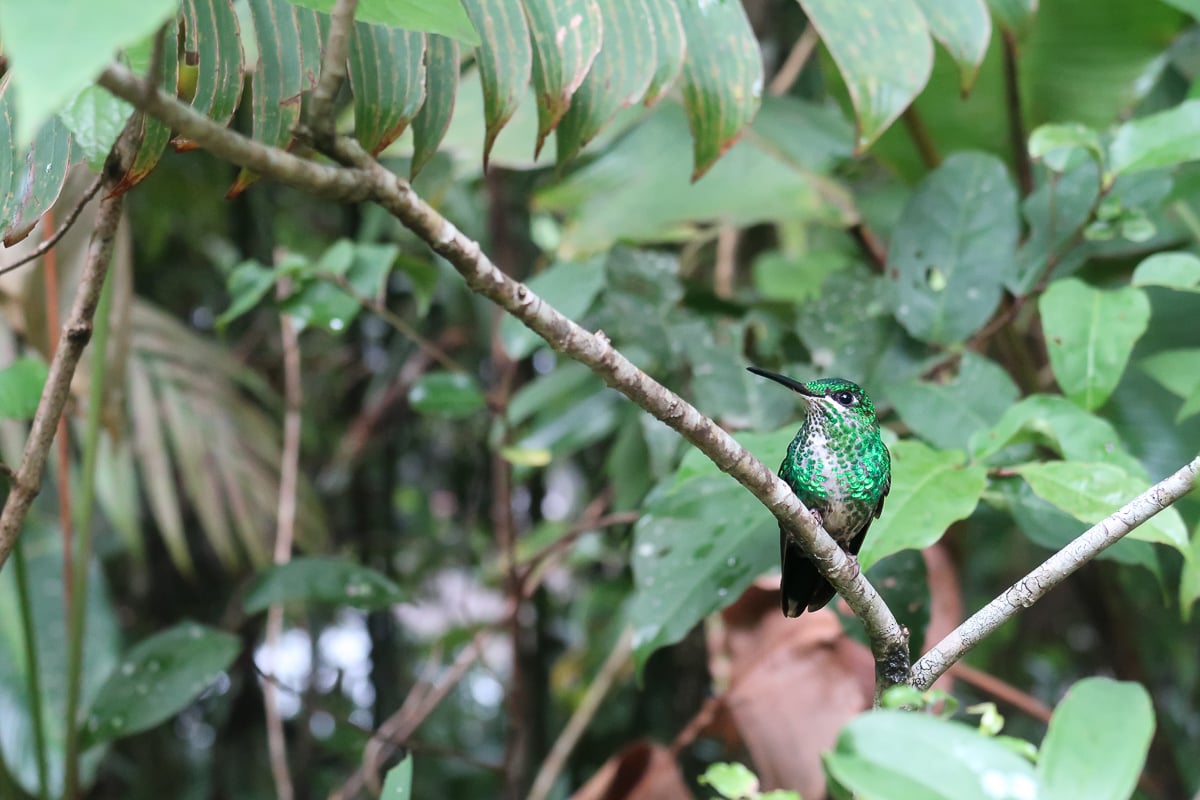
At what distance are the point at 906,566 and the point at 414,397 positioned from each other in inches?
39.3

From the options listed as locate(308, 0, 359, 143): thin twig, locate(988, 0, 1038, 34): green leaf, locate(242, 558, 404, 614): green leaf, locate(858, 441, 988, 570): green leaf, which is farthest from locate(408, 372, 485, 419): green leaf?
locate(308, 0, 359, 143): thin twig

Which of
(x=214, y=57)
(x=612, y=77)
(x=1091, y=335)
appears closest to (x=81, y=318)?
(x=214, y=57)

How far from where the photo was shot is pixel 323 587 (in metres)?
1.97

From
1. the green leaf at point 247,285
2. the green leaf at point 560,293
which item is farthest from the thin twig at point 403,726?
the green leaf at point 247,285

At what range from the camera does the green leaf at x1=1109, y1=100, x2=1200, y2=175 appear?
158 cm

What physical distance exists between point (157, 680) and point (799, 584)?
1241 mm

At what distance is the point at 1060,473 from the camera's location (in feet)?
4.21

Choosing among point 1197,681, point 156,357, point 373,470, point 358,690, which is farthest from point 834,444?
point 1197,681

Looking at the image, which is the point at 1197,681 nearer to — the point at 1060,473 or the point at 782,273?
the point at 782,273

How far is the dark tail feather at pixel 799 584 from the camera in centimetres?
133

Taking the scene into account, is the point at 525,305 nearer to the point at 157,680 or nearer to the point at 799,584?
the point at 799,584

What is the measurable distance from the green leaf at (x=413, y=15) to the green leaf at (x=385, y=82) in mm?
313

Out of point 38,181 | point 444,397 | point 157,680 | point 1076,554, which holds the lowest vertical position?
point 157,680

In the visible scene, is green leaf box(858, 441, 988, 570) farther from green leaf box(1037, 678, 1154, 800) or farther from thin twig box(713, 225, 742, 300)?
thin twig box(713, 225, 742, 300)
